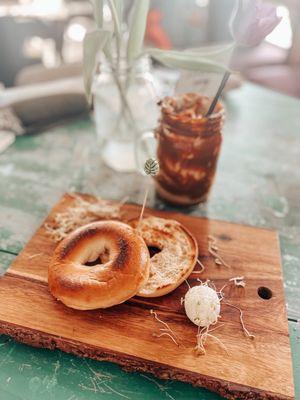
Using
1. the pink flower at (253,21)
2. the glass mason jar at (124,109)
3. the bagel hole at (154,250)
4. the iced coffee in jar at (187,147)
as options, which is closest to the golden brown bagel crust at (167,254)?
the bagel hole at (154,250)

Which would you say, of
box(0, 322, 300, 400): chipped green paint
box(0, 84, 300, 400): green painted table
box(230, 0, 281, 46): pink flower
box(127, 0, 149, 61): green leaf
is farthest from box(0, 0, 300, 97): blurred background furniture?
box(0, 322, 300, 400): chipped green paint

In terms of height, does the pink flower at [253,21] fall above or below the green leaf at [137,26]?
above

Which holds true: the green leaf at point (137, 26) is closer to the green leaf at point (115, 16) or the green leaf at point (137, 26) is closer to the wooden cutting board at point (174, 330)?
the green leaf at point (115, 16)

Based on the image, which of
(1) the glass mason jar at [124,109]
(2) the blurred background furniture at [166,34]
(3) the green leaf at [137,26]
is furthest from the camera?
(2) the blurred background furniture at [166,34]

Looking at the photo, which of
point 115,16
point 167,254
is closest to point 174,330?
point 167,254

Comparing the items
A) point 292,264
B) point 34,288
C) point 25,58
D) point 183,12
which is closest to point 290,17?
point 183,12

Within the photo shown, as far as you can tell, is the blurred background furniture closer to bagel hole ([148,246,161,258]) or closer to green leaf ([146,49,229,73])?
green leaf ([146,49,229,73])
